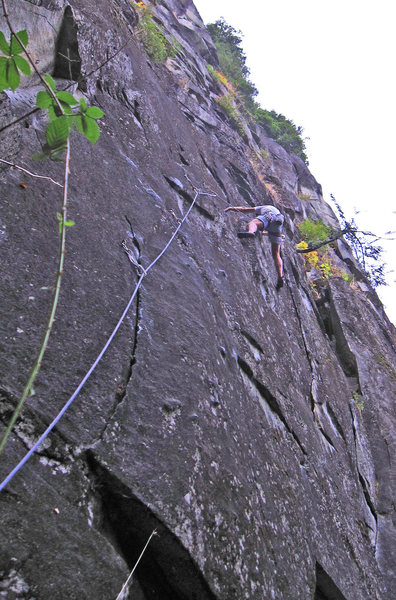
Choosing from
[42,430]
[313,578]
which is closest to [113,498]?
[42,430]

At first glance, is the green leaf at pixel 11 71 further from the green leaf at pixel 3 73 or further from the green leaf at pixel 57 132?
the green leaf at pixel 57 132

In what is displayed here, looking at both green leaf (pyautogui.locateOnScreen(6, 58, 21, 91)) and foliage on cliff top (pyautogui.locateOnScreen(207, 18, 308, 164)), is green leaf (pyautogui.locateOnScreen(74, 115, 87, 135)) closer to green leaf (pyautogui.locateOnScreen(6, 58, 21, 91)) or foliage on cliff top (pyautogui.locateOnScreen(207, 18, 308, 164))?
green leaf (pyautogui.locateOnScreen(6, 58, 21, 91))

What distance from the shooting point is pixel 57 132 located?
4.74 ft

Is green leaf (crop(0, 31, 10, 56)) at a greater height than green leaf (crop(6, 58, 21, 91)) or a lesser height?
greater

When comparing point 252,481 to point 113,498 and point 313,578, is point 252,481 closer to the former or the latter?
point 313,578

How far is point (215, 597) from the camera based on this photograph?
2.12m

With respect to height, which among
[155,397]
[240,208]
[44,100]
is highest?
[240,208]

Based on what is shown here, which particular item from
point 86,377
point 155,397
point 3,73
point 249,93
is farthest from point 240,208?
point 249,93

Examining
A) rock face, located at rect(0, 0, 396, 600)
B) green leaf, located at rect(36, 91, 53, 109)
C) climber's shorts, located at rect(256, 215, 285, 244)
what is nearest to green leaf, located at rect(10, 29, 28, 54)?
green leaf, located at rect(36, 91, 53, 109)

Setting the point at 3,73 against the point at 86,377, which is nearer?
the point at 3,73

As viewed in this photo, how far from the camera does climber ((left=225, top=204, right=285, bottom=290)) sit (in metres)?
6.93

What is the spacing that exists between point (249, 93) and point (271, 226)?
1378cm

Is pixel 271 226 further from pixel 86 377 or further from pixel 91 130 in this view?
pixel 91 130

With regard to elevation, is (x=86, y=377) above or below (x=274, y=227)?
below
